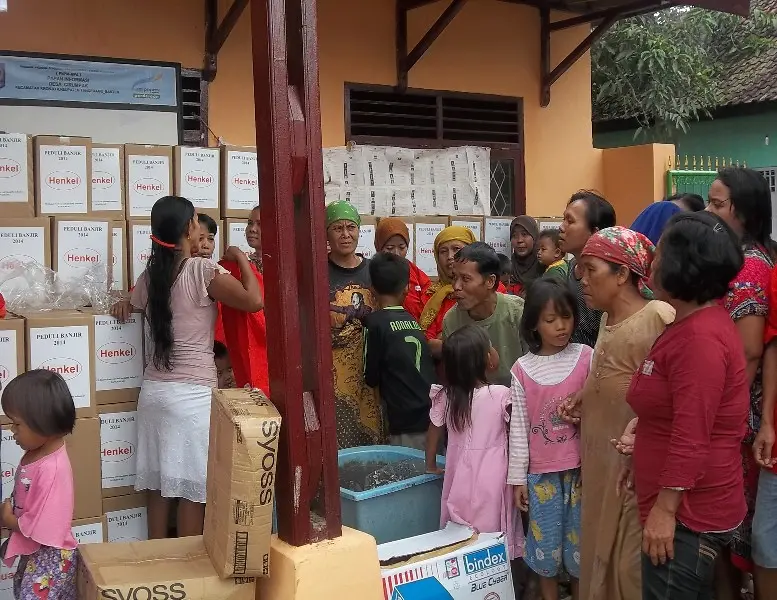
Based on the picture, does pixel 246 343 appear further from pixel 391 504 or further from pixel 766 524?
pixel 766 524

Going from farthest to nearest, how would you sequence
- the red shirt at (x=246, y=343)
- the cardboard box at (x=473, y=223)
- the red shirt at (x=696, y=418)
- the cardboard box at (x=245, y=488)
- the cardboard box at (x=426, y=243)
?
the cardboard box at (x=473, y=223)
the cardboard box at (x=426, y=243)
the red shirt at (x=246, y=343)
the red shirt at (x=696, y=418)
the cardboard box at (x=245, y=488)

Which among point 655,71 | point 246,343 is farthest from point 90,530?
point 655,71

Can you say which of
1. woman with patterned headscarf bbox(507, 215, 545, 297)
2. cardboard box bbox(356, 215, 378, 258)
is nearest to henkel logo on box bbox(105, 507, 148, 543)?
cardboard box bbox(356, 215, 378, 258)

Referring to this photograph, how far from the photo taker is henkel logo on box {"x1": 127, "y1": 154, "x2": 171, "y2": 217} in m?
4.28

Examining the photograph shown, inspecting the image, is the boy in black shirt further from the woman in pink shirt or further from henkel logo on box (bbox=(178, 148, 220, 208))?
henkel logo on box (bbox=(178, 148, 220, 208))

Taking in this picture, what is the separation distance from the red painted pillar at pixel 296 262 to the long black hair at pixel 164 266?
4.83 ft

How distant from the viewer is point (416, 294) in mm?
4707

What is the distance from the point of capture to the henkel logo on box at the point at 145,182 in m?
4.28

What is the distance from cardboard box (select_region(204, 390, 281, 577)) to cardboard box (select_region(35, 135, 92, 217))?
2.37m

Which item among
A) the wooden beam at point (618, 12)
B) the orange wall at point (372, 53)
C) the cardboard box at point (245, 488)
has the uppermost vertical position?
the wooden beam at point (618, 12)

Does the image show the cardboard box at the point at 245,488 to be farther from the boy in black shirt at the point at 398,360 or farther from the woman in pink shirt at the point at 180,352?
the boy in black shirt at the point at 398,360

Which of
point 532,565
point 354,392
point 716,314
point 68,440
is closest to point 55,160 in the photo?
point 68,440

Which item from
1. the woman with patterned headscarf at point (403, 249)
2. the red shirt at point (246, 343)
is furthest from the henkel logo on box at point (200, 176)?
the woman with patterned headscarf at point (403, 249)

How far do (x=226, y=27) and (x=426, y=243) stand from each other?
1.97 meters
